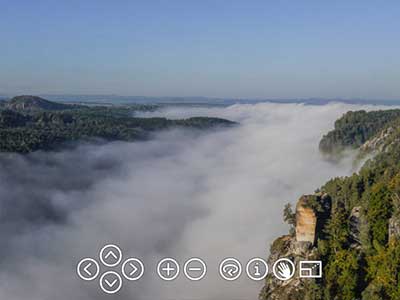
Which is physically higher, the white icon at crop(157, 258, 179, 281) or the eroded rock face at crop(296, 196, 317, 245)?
the eroded rock face at crop(296, 196, 317, 245)

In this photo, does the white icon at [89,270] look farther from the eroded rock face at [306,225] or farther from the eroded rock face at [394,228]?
the eroded rock face at [394,228]

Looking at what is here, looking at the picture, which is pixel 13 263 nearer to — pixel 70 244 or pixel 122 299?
pixel 70 244

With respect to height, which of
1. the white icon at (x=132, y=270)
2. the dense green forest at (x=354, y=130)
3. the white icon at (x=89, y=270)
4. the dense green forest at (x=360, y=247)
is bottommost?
the white icon at (x=89, y=270)

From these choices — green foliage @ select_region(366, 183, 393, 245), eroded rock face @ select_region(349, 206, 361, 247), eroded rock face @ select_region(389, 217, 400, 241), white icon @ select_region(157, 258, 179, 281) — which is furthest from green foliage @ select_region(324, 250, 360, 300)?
white icon @ select_region(157, 258, 179, 281)

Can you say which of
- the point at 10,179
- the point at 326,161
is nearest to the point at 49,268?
the point at 10,179

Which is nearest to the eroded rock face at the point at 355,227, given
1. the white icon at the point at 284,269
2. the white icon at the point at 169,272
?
the white icon at the point at 284,269

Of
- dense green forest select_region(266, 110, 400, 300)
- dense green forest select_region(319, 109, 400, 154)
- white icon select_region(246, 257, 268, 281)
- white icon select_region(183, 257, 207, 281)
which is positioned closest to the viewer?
dense green forest select_region(266, 110, 400, 300)

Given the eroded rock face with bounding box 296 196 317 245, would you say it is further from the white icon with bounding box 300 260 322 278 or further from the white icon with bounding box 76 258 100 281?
the white icon with bounding box 76 258 100 281
